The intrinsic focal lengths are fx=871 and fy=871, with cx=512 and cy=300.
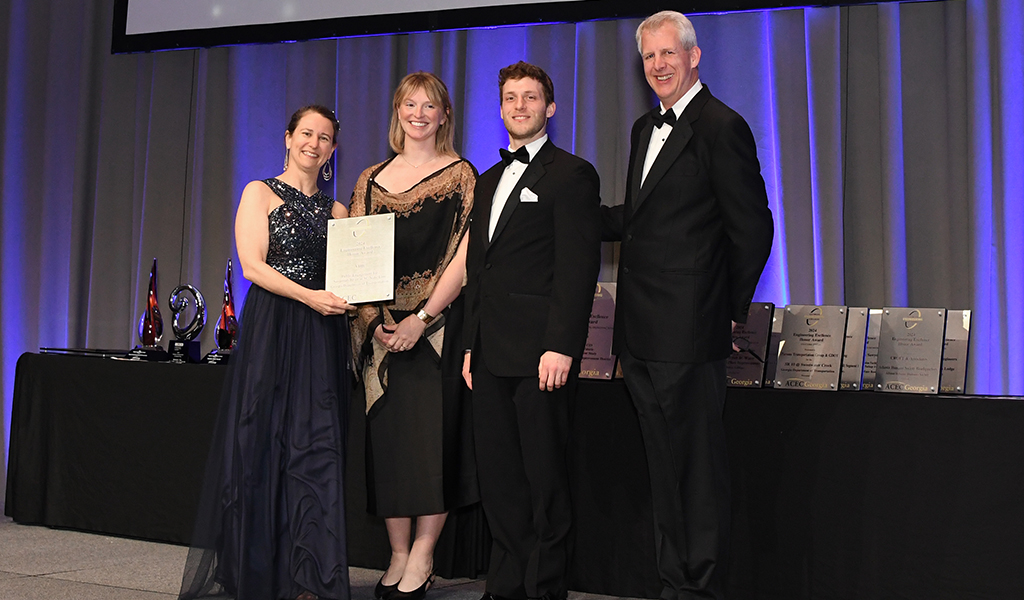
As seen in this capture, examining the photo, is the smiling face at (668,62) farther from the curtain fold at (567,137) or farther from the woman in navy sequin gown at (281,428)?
the curtain fold at (567,137)

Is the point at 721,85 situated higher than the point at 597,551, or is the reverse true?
the point at 721,85

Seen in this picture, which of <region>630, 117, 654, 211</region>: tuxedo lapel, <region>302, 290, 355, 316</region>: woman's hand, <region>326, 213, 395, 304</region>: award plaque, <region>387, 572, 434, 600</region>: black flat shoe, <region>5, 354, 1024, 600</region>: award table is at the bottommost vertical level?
<region>387, 572, 434, 600</region>: black flat shoe

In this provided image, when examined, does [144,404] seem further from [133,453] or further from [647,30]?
[647,30]

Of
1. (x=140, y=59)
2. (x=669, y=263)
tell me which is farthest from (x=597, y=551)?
(x=140, y=59)

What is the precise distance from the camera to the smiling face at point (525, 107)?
254 centimetres

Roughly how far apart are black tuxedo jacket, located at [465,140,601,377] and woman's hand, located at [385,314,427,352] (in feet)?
0.79

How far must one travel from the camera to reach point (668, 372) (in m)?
2.32

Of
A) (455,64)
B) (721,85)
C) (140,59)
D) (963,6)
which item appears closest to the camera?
(963,6)

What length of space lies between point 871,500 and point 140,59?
4191 millimetres

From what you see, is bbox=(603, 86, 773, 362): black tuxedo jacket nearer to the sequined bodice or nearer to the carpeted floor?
the sequined bodice

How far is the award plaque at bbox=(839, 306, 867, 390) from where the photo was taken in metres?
2.79
